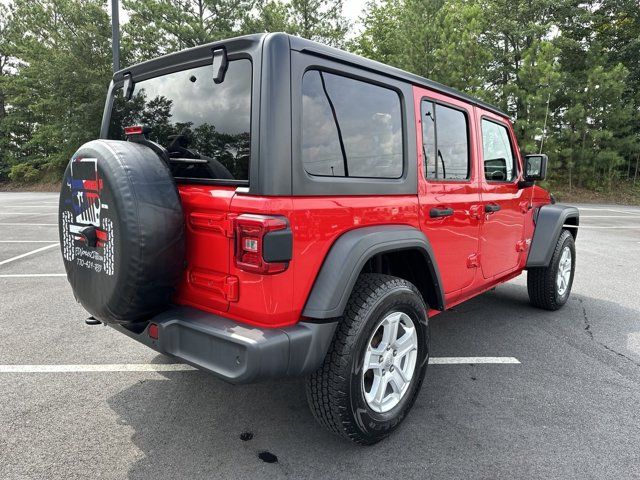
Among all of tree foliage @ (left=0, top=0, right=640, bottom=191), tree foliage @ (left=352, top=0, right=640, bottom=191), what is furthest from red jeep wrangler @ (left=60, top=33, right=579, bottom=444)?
tree foliage @ (left=352, top=0, right=640, bottom=191)

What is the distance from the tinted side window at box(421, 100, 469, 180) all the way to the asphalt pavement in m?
1.44

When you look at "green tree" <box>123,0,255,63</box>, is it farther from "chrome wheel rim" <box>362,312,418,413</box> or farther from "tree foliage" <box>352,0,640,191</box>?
"chrome wheel rim" <box>362,312,418,413</box>

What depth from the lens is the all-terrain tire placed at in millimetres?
4445

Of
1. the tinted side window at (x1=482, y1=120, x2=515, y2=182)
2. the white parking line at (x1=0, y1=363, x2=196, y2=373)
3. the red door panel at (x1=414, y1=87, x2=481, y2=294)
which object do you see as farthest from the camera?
the tinted side window at (x1=482, y1=120, x2=515, y2=182)

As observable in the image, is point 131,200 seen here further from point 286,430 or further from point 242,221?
point 286,430

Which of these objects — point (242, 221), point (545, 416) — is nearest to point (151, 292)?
point (242, 221)

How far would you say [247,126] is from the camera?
2.05 meters

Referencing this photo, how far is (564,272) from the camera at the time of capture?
4742 mm

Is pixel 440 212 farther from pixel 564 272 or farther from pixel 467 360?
pixel 564 272

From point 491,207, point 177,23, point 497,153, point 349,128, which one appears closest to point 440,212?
point 491,207

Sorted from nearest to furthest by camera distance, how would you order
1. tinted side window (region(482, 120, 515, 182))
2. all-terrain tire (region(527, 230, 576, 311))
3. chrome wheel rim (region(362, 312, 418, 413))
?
chrome wheel rim (region(362, 312, 418, 413))
tinted side window (region(482, 120, 515, 182))
all-terrain tire (region(527, 230, 576, 311))

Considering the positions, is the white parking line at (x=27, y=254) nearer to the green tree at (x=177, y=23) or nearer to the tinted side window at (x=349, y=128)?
the tinted side window at (x=349, y=128)

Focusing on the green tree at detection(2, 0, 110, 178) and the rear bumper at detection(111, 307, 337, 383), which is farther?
the green tree at detection(2, 0, 110, 178)

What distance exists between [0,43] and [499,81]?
117 feet
